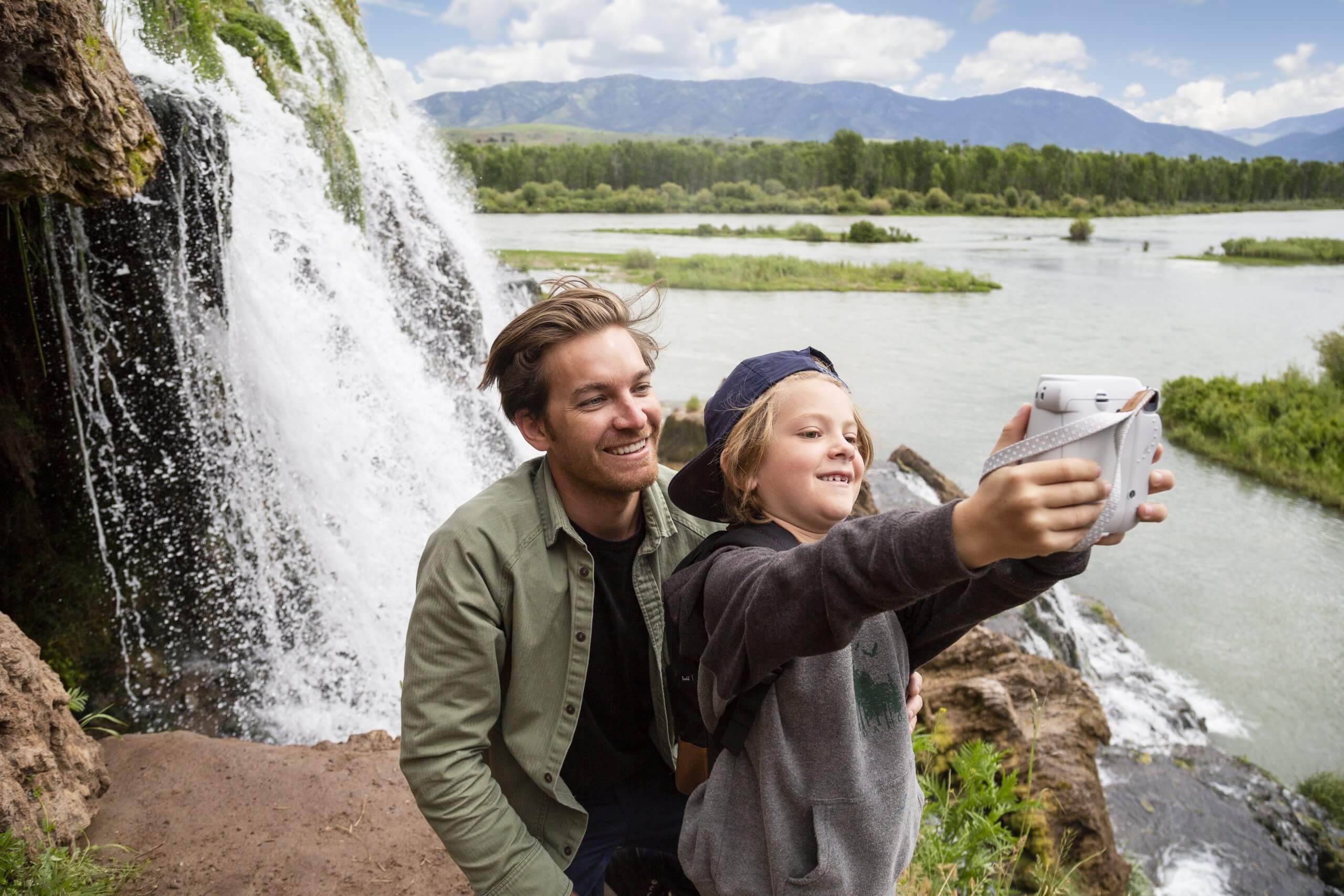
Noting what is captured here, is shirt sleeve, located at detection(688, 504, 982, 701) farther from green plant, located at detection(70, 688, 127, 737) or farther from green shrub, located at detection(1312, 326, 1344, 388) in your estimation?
green shrub, located at detection(1312, 326, 1344, 388)

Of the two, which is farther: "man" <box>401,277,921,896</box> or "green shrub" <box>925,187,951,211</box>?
"green shrub" <box>925,187,951,211</box>

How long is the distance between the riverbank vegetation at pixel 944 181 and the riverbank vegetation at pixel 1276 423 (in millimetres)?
57296

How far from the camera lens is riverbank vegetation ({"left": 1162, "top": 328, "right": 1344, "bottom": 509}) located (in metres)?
17.0

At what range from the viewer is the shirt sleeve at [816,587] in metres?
0.98

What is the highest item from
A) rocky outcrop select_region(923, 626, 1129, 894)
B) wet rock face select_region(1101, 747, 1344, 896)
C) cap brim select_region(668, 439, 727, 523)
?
cap brim select_region(668, 439, 727, 523)

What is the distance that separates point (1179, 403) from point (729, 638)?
23539 millimetres

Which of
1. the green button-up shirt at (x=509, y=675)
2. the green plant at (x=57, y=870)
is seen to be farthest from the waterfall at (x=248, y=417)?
the green button-up shirt at (x=509, y=675)

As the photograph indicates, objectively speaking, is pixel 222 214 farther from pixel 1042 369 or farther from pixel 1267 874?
pixel 1042 369

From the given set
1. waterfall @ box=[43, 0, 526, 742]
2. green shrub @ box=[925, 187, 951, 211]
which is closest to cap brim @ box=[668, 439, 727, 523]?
A: waterfall @ box=[43, 0, 526, 742]

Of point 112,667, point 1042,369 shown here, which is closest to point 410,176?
point 112,667

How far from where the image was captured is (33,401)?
17.0 ft

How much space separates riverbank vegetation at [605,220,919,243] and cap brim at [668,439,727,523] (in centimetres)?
6702

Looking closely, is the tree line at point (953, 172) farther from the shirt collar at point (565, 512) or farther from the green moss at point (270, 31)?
the shirt collar at point (565, 512)

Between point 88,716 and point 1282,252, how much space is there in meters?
61.6
